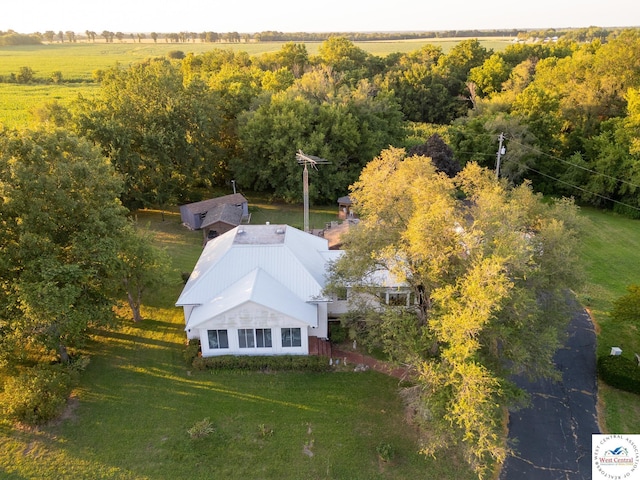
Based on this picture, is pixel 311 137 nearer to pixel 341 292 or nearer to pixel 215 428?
pixel 341 292

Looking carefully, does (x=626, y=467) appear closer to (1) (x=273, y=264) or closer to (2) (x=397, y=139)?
(1) (x=273, y=264)

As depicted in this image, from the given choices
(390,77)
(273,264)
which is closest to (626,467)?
(273,264)

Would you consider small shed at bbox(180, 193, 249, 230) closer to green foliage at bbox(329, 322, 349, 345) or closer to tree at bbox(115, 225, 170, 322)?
tree at bbox(115, 225, 170, 322)

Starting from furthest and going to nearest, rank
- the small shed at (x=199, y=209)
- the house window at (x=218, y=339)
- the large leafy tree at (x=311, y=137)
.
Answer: the large leafy tree at (x=311, y=137)
the small shed at (x=199, y=209)
the house window at (x=218, y=339)

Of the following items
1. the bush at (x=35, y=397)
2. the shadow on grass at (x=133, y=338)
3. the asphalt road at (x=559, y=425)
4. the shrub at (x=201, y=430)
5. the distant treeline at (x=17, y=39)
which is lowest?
the asphalt road at (x=559, y=425)

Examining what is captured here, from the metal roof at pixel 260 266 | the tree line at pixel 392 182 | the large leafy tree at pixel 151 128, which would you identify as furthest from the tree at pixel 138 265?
the large leafy tree at pixel 151 128

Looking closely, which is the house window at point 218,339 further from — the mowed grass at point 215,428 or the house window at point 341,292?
the house window at point 341,292

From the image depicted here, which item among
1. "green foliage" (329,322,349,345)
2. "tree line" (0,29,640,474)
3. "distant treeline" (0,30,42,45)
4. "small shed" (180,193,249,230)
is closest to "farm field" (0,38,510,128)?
"distant treeline" (0,30,42,45)
